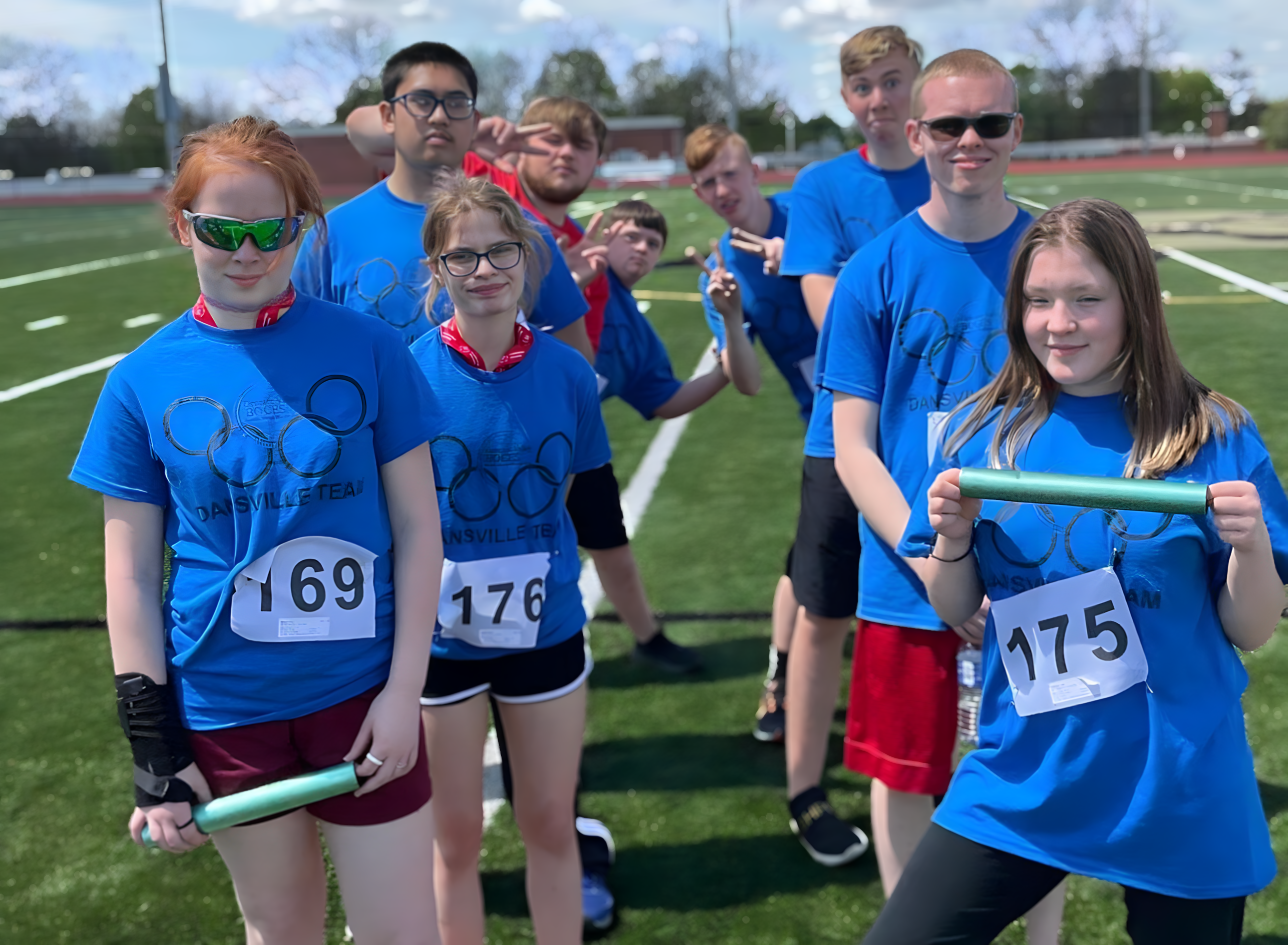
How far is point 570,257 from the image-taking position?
3.39m

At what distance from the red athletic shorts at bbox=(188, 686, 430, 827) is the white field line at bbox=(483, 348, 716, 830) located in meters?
0.43

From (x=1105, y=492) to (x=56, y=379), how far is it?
1087 cm

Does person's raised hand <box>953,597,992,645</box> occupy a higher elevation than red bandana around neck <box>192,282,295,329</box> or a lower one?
lower

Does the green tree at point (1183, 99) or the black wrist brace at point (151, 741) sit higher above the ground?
the green tree at point (1183, 99)

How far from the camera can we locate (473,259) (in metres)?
2.42

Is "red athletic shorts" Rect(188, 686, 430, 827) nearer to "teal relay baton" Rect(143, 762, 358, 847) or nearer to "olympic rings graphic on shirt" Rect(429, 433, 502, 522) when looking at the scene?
"teal relay baton" Rect(143, 762, 358, 847)

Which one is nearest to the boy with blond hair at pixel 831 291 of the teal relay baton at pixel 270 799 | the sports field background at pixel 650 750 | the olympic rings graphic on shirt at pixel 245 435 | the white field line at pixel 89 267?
the sports field background at pixel 650 750

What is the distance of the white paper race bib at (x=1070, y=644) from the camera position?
6.14 feet

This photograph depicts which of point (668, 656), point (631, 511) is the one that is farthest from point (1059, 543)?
point (631, 511)

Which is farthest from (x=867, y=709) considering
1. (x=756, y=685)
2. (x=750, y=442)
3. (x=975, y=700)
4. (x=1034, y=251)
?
(x=750, y=442)

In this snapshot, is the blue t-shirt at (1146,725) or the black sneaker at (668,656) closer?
the blue t-shirt at (1146,725)

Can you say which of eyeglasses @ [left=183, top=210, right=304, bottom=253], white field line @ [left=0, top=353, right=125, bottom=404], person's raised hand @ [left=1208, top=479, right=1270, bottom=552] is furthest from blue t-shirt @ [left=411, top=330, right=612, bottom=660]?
white field line @ [left=0, top=353, right=125, bottom=404]

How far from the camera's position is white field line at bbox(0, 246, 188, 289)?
17984 mm

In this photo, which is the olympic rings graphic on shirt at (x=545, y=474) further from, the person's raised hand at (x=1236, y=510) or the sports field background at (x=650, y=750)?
the person's raised hand at (x=1236, y=510)
